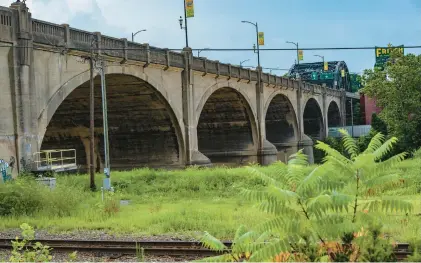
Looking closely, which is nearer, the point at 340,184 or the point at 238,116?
the point at 340,184

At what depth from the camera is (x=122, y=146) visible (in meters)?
40.9

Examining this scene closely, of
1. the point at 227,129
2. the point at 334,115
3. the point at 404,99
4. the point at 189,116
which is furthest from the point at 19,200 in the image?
the point at 334,115

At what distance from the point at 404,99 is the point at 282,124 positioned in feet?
74.6

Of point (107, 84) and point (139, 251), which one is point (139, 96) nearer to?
point (107, 84)

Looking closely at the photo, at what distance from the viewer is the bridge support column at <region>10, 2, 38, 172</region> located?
20984mm

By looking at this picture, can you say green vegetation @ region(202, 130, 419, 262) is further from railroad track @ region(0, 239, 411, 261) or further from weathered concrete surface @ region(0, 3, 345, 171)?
weathered concrete surface @ region(0, 3, 345, 171)

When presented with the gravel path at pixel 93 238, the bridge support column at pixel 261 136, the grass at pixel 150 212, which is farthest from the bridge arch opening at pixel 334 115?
the gravel path at pixel 93 238

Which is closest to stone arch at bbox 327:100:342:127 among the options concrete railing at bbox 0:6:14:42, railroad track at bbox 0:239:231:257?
concrete railing at bbox 0:6:14:42

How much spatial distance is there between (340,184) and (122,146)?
116 feet

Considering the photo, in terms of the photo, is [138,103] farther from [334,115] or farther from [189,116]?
[334,115]

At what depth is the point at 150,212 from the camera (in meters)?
18.0

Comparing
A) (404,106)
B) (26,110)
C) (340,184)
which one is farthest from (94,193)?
(404,106)

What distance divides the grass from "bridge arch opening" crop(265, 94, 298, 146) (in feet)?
124

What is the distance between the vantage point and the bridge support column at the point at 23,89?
68.8 ft
